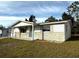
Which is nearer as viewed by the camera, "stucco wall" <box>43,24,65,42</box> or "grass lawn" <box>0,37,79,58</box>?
"grass lawn" <box>0,37,79,58</box>

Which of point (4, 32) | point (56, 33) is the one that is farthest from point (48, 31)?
point (4, 32)

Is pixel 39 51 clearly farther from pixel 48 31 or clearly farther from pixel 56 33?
pixel 48 31

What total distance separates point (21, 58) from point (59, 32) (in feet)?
33.2

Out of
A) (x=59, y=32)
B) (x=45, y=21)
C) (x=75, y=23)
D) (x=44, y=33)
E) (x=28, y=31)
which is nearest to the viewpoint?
(x=59, y=32)

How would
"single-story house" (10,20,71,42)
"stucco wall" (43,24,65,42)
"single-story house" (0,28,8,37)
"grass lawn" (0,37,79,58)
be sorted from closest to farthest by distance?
"grass lawn" (0,37,79,58) → "stucco wall" (43,24,65,42) → "single-story house" (10,20,71,42) → "single-story house" (0,28,8,37)

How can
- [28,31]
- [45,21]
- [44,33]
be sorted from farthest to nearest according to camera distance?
[28,31]
[45,21]
[44,33]

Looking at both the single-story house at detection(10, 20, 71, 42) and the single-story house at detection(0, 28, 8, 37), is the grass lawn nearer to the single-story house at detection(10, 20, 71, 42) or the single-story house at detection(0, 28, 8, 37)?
the single-story house at detection(10, 20, 71, 42)

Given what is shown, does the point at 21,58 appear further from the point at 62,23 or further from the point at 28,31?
the point at 28,31

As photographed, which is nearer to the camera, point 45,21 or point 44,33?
point 44,33

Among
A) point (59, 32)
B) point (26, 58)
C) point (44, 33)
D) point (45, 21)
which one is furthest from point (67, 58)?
point (45, 21)

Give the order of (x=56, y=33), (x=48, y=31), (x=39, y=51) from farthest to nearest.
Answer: (x=48, y=31) → (x=56, y=33) → (x=39, y=51)

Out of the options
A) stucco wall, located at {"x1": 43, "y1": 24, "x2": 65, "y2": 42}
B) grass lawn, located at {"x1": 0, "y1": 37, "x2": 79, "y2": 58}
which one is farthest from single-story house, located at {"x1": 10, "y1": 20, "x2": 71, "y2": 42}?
grass lawn, located at {"x1": 0, "y1": 37, "x2": 79, "y2": 58}

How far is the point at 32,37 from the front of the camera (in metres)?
21.7

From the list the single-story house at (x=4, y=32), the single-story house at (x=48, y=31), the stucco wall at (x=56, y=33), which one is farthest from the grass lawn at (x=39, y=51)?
the single-story house at (x=4, y=32)
